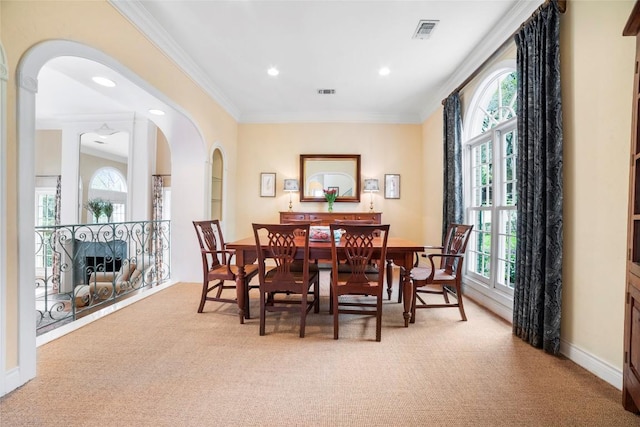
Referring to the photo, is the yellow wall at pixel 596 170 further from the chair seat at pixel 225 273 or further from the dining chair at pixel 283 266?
the chair seat at pixel 225 273

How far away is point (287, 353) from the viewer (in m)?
2.18

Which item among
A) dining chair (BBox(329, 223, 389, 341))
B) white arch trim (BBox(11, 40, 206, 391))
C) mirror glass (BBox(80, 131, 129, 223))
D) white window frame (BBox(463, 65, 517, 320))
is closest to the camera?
white arch trim (BBox(11, 40, 206, 391))

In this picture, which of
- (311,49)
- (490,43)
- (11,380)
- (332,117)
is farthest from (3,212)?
(332,117)

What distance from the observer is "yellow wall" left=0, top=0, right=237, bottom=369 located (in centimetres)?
164

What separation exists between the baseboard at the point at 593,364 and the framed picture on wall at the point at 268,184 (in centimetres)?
461

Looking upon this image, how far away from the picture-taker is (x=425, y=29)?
9.53 feet

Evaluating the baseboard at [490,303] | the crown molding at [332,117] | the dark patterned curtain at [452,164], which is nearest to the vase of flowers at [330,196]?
the crown molding at [332,117]

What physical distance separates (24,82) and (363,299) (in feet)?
11.6

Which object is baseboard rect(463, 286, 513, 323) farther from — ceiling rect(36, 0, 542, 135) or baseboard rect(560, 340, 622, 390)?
ceiling rect(36, 0, 542, 135)

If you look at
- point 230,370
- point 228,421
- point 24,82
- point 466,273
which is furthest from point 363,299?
point 24,82

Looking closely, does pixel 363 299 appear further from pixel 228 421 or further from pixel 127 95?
pixel 127 95

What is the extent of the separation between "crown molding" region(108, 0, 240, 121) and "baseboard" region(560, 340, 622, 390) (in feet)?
15.2

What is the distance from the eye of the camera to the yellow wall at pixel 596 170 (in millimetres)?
1746

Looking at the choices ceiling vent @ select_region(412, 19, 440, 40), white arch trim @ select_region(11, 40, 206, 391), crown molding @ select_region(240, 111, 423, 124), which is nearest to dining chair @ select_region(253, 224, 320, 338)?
white arch trim @ select_region(11, 40, 206, 391)
